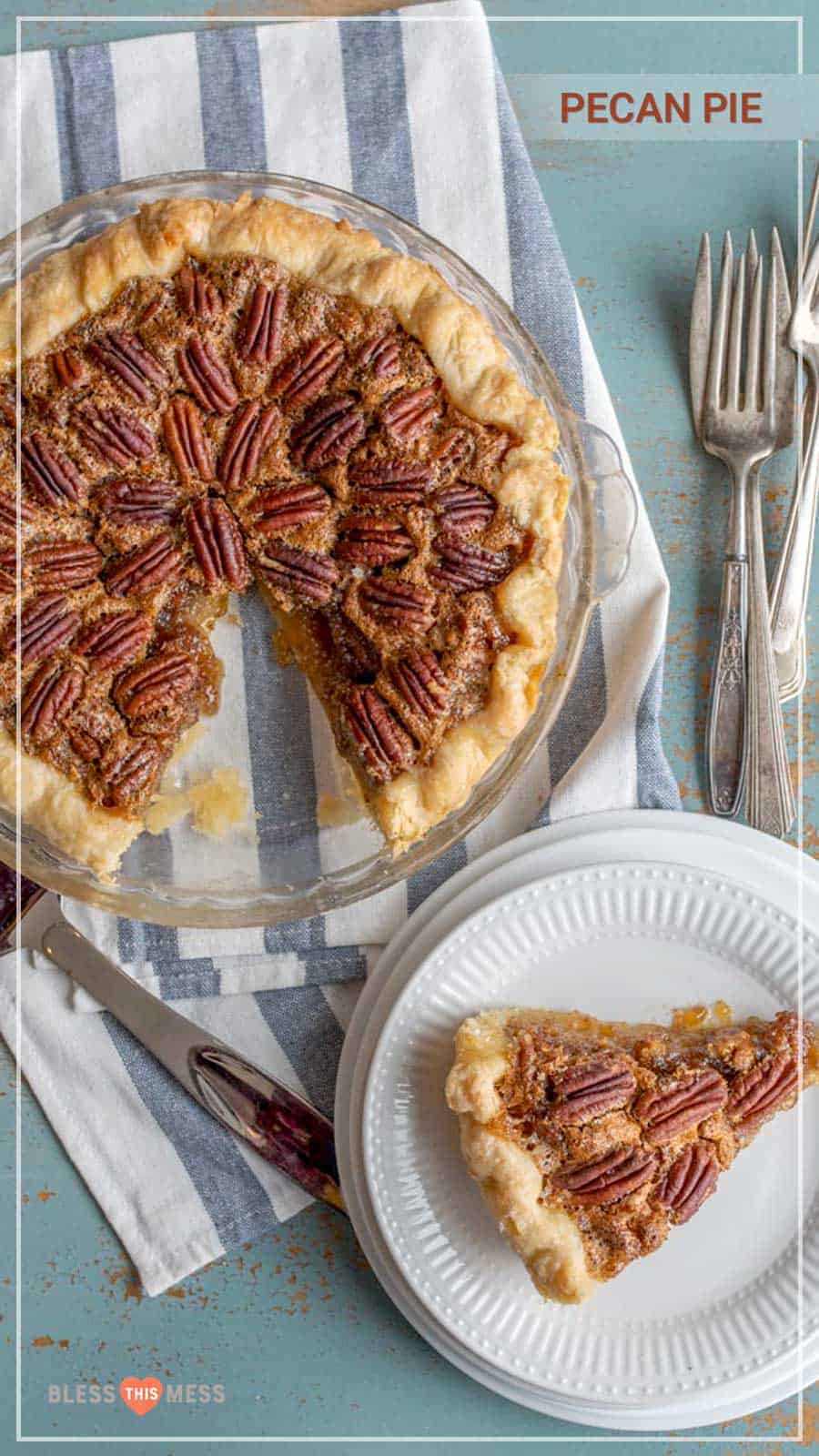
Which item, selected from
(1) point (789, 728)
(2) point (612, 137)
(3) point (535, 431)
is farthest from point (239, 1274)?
(2) point (612, 137)

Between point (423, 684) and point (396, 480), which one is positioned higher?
point (396, 480)

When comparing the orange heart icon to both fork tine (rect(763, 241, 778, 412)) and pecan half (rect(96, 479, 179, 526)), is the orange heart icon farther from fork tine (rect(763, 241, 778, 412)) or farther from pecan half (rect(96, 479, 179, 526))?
fork tine (rect(763, 241, 778, 412))

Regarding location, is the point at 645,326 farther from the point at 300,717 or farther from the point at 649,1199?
the point at 649,1199

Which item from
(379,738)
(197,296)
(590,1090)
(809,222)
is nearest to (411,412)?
(197,296)

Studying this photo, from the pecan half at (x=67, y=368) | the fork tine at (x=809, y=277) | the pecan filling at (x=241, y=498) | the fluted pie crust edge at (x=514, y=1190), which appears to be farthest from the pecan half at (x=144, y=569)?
the fork tine at (x=809, y=277)

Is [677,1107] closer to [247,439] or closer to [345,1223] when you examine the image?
[345,1223]

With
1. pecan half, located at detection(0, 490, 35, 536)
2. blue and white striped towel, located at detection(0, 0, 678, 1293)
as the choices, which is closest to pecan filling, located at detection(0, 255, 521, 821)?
pecan half, located at detection(0, 490, 35, 536)

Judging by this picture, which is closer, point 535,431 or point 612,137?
point 535,431
